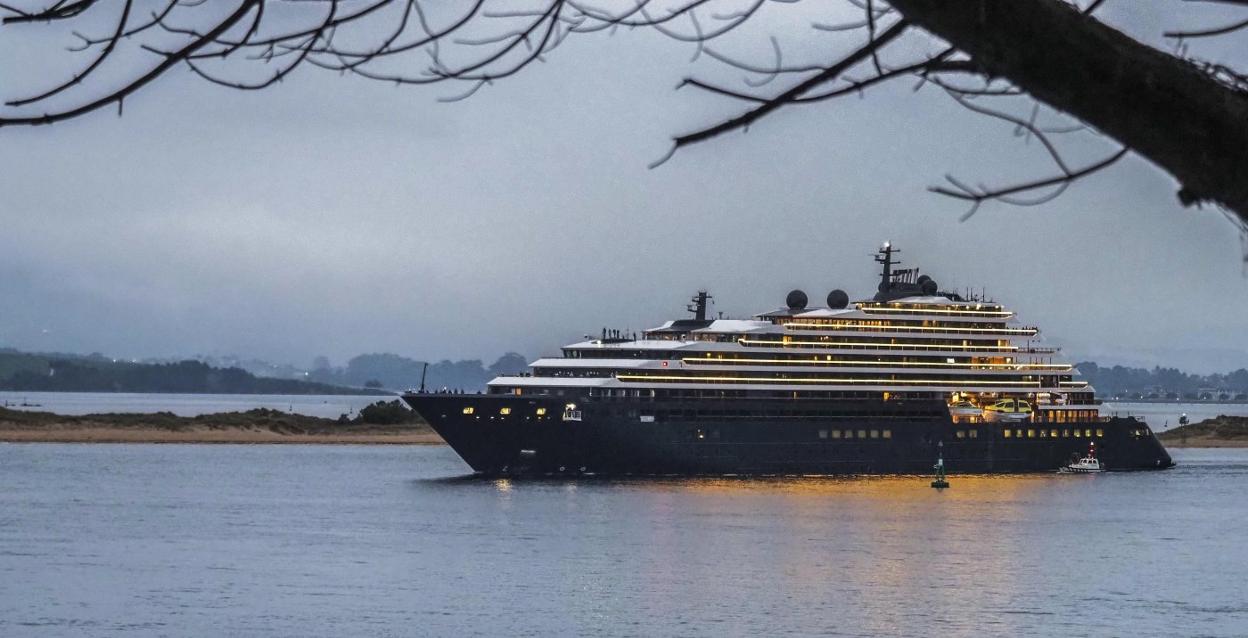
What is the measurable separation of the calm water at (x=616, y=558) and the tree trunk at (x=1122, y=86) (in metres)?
19.5

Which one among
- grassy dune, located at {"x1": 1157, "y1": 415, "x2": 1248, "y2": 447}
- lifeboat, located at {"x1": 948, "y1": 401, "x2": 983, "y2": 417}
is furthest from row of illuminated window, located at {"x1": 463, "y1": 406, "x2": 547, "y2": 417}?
grassy dune, located at {"x1": 1157, "y1": 415, "x2": 1248, "y2": 447}

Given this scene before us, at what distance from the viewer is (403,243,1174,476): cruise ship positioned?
4747 cm

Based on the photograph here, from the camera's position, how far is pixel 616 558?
1174 inches

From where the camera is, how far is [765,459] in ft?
158

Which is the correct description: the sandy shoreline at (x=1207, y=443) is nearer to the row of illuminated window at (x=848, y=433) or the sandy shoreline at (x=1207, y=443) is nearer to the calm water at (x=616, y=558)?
the calm water at (x=616, y=558)

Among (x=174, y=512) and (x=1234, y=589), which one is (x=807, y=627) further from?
(x=174, y=512)

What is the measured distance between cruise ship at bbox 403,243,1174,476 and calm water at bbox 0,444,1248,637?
1054 millimetres

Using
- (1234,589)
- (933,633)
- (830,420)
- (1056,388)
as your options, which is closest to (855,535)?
(1234,589)

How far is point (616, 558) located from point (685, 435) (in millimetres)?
17994

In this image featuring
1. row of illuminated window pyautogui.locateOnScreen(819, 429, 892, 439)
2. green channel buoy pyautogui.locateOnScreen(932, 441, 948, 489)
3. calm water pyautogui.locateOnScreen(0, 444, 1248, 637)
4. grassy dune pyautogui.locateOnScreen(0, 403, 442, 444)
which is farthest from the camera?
grassy dune pyautogui.locateOnScreen(0, 403, 442, 444)

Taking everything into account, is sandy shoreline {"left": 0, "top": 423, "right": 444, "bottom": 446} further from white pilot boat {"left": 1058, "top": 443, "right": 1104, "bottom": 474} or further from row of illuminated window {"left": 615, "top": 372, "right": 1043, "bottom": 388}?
white pilot boat {"left": 1058, "top": 443, "right": 1104, "bottom": 474}

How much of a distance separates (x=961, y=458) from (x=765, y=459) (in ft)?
23.1

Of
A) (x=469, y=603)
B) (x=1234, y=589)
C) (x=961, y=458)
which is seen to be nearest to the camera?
(x=469, y=603)

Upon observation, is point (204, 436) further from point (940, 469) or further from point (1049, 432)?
point (940, 469)
